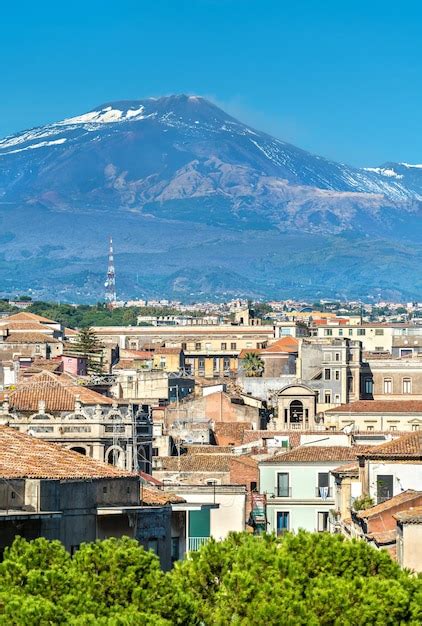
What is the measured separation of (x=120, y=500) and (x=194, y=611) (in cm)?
729

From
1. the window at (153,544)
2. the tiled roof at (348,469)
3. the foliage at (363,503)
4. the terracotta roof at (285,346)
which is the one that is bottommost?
the window at (153,544)

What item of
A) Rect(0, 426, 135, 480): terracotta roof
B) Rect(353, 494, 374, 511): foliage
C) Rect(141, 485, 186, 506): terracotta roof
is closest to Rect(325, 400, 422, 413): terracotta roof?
Answer: Rect(353, 494, 374, 511): foliage

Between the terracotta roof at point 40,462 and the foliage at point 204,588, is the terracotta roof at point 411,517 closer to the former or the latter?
the terracotta roof at point 40,462

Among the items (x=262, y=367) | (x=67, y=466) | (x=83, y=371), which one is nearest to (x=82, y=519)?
(x=67, y=466)

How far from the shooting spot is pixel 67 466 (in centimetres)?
2991

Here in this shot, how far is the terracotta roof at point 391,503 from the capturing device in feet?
134

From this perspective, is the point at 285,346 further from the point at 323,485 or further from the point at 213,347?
the point at 323,485

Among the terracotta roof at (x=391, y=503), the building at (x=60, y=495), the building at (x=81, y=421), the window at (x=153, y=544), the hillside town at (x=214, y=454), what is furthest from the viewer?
the building at (x=81, y=421)

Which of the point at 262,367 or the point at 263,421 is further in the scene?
the point at 262,367

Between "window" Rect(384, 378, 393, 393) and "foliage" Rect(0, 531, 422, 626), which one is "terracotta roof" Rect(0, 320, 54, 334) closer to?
"window" Rect(384, 378, 393, 393)

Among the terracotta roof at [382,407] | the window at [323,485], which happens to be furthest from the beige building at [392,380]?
the window at [323,485]

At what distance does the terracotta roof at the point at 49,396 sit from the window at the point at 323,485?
21.8ft

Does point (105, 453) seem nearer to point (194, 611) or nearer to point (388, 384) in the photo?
point (194, 611)

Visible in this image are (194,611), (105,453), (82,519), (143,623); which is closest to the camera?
(143,623)
